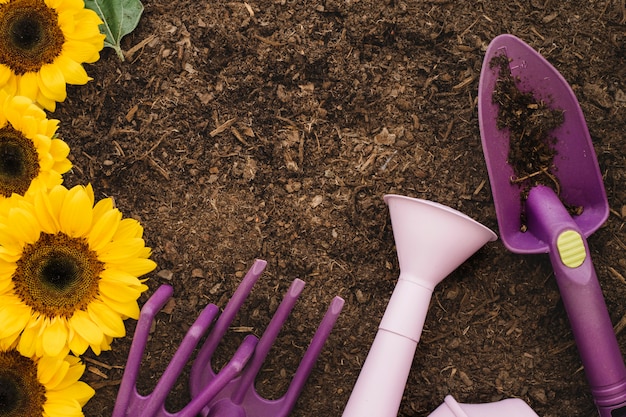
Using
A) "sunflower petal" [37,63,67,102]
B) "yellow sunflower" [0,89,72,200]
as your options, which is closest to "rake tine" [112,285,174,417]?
"yellow sunflower" [0,89,72,200]

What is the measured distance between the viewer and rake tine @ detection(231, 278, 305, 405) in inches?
36.6

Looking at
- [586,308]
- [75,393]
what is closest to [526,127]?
[586,308]

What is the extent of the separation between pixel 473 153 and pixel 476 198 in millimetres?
71

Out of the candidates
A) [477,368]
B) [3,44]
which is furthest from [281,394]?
[3,44]

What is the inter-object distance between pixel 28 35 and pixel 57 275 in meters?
0.35

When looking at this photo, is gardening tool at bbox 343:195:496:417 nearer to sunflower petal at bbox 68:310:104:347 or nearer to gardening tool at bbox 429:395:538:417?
gardening tool at bbox 429:395:538:417

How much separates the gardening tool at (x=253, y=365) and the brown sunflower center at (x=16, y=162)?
332 millimetres

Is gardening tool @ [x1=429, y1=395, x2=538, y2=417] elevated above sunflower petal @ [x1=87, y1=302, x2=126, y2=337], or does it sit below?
below

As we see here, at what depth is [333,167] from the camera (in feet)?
3.45

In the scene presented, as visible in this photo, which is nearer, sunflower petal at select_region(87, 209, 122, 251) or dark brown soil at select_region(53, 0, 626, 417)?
sunflower petal at select_region(87, 209, 122, 251)

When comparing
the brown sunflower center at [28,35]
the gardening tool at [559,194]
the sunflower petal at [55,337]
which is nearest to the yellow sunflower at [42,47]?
the brown sunflower center at [28,35]

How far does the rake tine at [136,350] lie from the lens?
0.89 metres

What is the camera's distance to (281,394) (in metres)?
1.05

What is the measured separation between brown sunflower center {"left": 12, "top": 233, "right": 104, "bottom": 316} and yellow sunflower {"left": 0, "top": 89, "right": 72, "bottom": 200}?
0.09 metres
